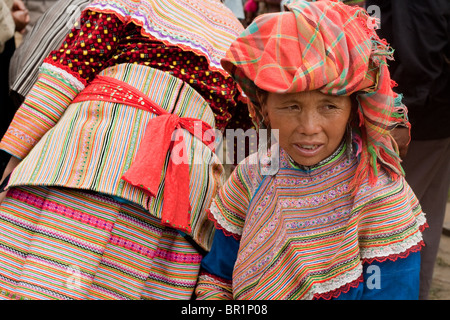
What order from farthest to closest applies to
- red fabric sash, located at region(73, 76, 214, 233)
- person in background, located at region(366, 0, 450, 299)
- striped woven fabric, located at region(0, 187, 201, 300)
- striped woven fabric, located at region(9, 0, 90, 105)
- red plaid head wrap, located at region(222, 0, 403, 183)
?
striped woven fabric, located at region(9, 0, 90, 105) < person in background, located at region(366, 0, 450, 299) < red fabric sash, located at region(73, 76, 214, 233) < striped woven fabric, located at region(0, 187, 201, 300) < red plaid head wrap, located at region(222, 0, 403, 183)

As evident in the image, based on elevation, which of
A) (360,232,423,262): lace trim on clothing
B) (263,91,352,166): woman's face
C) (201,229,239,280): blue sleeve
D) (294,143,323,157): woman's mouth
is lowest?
(201,229,239,280): blue sleeve

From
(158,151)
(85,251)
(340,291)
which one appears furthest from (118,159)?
(340,291)

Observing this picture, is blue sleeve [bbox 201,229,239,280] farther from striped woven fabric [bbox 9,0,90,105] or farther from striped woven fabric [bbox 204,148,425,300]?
striped woven fabric [bbox 9,0,90,105]

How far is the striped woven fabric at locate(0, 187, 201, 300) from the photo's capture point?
6.30 ft

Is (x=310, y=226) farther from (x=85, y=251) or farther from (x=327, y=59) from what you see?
(x=85, y=251)

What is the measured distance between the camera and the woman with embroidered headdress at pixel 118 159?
197 centimetres

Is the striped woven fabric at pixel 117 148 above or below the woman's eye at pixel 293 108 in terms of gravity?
below

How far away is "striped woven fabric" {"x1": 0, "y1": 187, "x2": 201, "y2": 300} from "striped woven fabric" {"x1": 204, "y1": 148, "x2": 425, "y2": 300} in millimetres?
212

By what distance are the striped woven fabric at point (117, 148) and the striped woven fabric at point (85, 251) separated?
70 mm

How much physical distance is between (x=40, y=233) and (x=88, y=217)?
18 cm

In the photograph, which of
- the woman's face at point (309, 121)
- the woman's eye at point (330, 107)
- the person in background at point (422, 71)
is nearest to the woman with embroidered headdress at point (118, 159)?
the woman's face at point (309, 121)

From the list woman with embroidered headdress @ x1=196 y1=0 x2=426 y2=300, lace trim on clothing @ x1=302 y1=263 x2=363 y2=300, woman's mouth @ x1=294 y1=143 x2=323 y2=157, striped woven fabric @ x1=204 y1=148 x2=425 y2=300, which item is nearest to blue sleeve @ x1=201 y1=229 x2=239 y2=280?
striped woven fabric @ x1=204 y1=148 x2=425 y2=300

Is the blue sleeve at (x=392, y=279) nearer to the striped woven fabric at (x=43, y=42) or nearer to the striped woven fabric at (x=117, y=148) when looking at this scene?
the striped woven fabric at (x=117, y=148)
